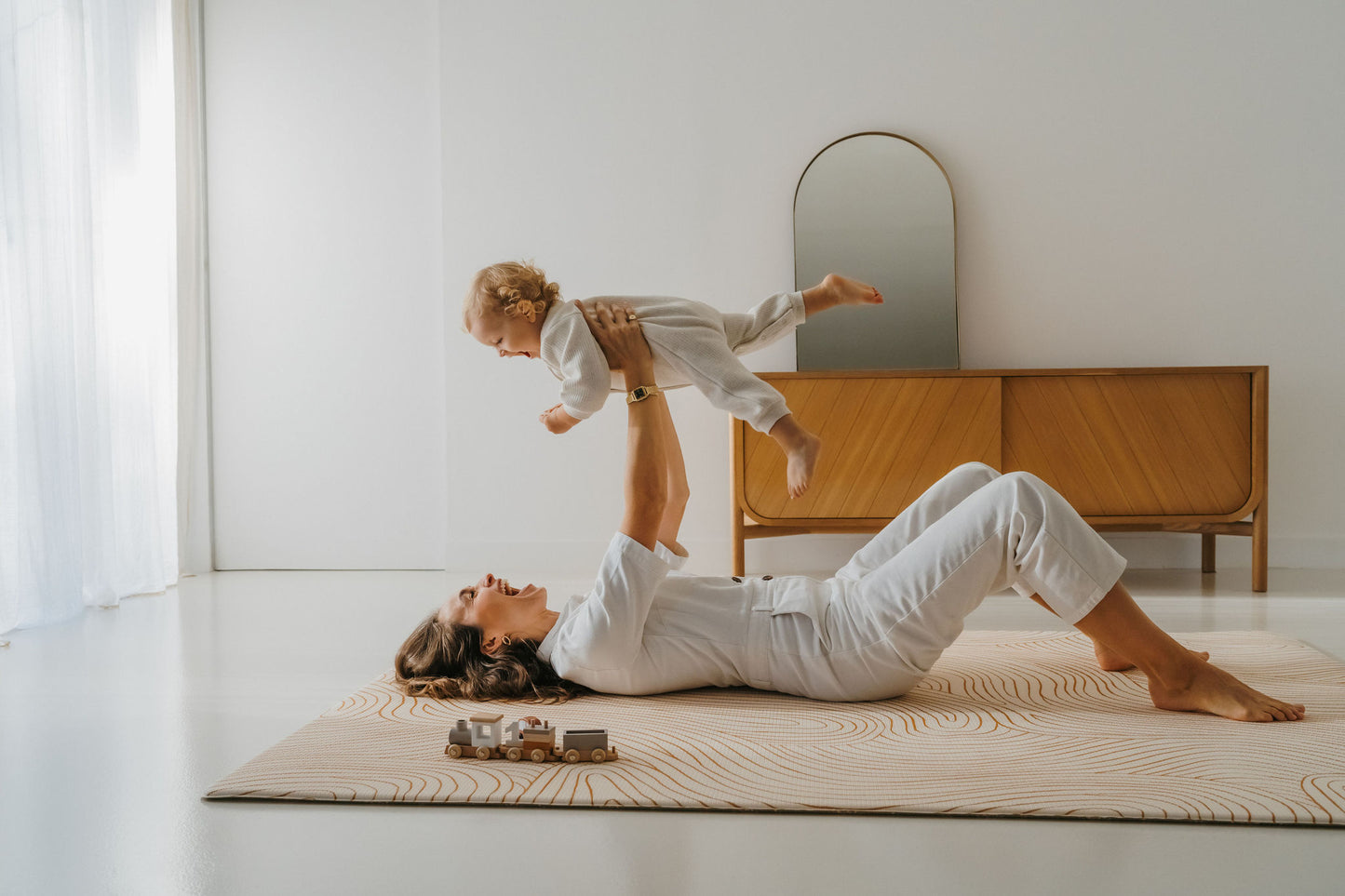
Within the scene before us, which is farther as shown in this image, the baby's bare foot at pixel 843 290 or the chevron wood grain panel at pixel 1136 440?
the chevron wood grain panel at pixel 1136 440

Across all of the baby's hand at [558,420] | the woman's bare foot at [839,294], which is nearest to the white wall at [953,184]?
the woman's bare foot at [839,294]

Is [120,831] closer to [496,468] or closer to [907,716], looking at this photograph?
[907,716]

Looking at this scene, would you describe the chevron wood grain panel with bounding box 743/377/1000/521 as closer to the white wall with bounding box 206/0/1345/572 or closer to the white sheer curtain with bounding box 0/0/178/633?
the white wall with bounding box 206/0/1345/572

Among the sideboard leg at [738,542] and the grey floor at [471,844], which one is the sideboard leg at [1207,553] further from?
the grey floor at [471,844]

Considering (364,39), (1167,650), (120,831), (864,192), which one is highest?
(364,39)

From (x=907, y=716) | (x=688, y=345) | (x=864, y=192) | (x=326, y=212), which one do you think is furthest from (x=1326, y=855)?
(x=326, y=212)

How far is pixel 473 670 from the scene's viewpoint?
2.09 metres

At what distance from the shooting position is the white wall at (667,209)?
13.6 feet

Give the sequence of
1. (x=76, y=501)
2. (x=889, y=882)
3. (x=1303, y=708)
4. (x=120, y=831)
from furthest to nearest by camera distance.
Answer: (x=76, y=501), (x=1303, y=708), (x=120, y=831), (x=889, y=882)

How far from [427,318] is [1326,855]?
12.8 feet

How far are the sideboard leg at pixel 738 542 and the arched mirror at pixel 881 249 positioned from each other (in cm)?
75

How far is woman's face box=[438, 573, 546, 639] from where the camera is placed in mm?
2016

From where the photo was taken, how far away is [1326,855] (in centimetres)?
128

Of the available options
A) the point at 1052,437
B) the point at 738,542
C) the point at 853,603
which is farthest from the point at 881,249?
the point at 853,603
